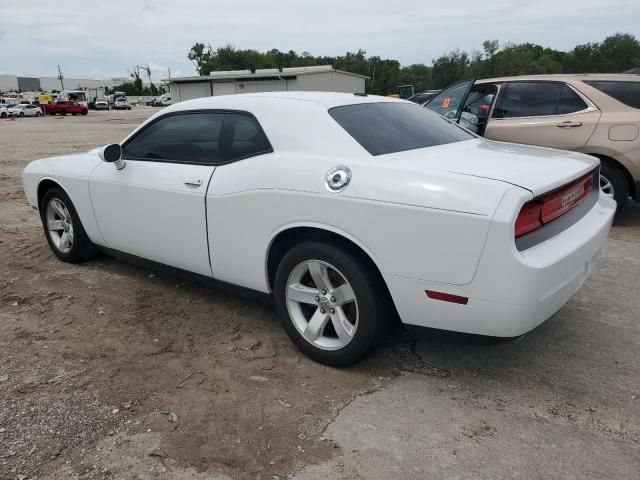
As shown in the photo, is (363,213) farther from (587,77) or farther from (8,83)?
(8,83)

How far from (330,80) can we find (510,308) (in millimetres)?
45551

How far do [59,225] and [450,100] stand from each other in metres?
4.88

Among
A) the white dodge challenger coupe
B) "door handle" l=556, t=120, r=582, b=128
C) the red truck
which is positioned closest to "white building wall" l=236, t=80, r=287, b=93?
the red truck

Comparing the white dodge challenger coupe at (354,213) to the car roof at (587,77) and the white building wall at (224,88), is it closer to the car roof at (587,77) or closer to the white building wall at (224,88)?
the car roof at (587,77)

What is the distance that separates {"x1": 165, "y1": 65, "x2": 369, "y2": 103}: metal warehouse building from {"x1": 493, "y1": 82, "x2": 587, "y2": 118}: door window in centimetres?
3426

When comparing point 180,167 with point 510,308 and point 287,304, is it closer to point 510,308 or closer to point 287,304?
point 287,304

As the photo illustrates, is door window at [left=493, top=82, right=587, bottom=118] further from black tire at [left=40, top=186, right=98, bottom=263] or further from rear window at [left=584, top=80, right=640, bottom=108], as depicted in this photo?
black tire at [left=40, top=186, right=98, bottom=263]

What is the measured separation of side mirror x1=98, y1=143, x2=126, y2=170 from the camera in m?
3.97

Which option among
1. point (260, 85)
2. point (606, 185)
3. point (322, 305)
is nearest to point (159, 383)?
point (322, 305)

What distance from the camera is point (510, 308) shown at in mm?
2459

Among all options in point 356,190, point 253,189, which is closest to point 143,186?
point 253,189

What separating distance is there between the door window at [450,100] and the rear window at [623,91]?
1509 mm

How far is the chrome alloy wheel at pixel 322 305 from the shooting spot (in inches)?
118

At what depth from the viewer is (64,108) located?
51562 millimetres
